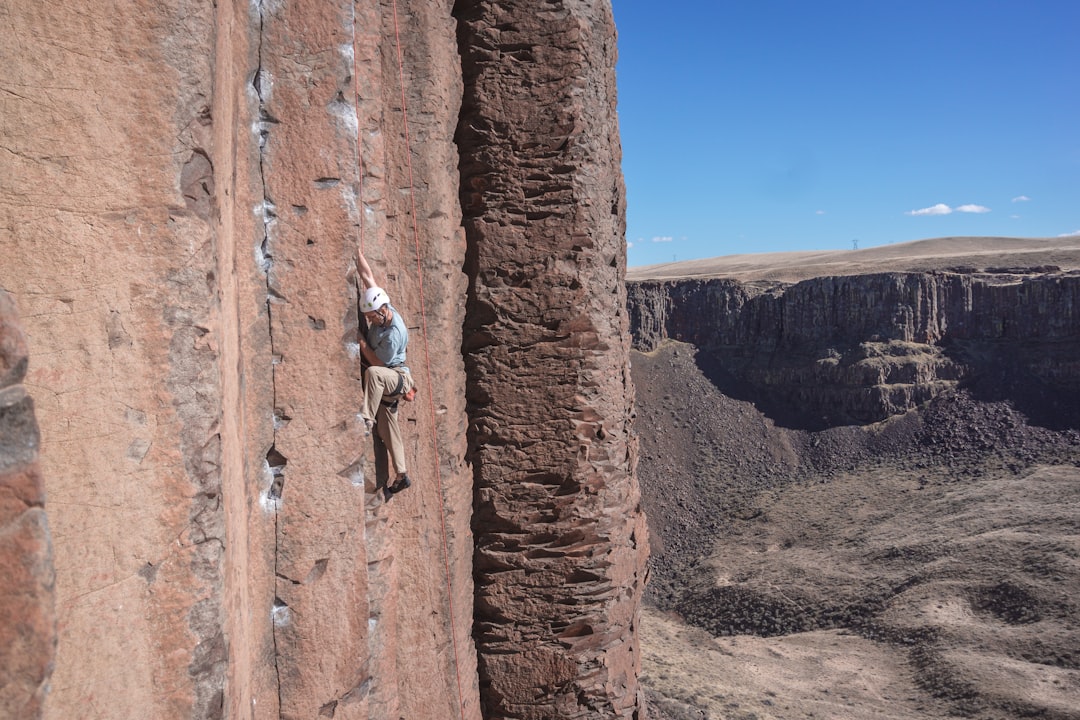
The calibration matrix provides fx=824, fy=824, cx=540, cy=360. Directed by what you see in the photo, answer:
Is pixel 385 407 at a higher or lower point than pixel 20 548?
higher

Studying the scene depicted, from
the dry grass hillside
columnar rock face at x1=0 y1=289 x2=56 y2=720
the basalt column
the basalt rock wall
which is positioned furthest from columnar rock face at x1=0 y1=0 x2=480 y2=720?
the basalt rock wall

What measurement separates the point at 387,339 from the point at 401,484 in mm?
1098

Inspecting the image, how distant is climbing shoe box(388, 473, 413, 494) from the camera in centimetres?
590

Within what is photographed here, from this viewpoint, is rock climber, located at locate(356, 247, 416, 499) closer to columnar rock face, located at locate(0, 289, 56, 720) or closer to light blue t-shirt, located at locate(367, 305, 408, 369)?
light blue t-shirt, located at locate(367, 305, 408, 369)

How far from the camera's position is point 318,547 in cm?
527

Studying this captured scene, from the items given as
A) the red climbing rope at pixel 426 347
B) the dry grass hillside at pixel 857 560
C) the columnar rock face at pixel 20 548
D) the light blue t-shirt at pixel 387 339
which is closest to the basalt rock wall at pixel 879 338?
the dry grass hillside at pixel 857 560

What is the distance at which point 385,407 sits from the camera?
5.75 metres

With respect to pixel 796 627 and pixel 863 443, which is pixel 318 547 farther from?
pixel 863 443

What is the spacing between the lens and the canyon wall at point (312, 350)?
3.66m

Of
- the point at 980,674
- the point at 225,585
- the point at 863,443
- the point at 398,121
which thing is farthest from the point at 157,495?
the point at 863,443

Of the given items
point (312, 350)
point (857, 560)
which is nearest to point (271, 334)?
point (312, 350)

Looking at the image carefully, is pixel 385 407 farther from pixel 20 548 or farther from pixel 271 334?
pixel 20 548

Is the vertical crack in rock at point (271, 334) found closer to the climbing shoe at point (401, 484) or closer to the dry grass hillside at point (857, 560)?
the climbing shoe at point (401, 484)

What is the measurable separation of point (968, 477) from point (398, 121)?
126ft
